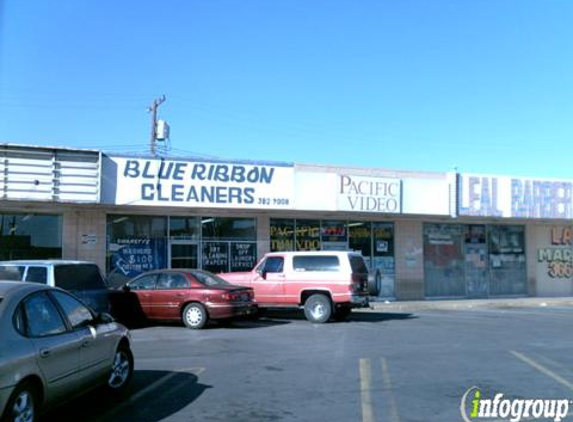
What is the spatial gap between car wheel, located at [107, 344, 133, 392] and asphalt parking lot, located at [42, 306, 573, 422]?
194mm

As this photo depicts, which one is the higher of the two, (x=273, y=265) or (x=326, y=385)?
(x=273, y=265)

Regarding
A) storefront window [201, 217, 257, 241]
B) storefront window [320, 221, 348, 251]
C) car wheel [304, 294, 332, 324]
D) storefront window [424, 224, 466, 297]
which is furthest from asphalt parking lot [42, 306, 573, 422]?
storefront window [424, 224, 466, 297]

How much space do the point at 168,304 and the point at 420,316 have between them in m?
7.80

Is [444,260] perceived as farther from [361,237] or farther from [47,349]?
[47,349]

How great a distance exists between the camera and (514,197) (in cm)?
2641

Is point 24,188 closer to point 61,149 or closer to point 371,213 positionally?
point 61,149

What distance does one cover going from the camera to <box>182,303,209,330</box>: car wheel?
16.0m

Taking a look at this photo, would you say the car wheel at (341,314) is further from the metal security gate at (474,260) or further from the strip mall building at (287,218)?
the metal security gate at (474,260)

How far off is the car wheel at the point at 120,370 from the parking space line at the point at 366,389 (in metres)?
2.92

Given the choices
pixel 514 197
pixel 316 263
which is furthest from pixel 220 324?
pixel 514 197

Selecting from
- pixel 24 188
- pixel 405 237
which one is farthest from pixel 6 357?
pixel 405 237

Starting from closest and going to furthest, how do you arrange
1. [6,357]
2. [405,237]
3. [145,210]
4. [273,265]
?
1. [6,357]
2. [273,265]
3. [145,210]
4. [405,237]

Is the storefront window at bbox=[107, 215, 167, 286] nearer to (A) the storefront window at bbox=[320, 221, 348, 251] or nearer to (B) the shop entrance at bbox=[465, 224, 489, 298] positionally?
(A) the storefront window at bbox=[320, 221, 348, 251]

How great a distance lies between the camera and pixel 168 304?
16.3 meters
